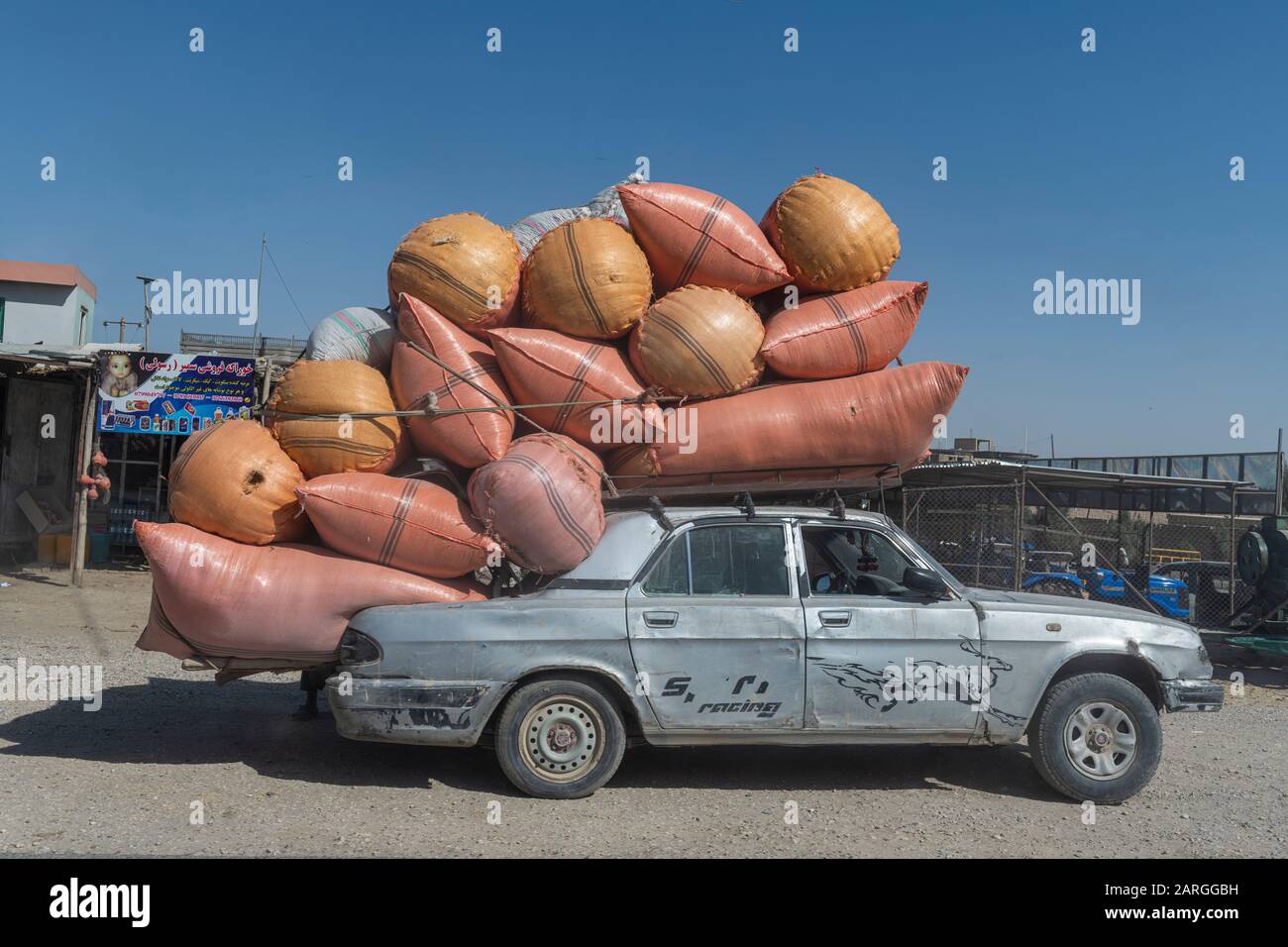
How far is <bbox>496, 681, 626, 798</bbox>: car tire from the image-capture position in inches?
196

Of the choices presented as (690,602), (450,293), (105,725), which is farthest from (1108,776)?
(105,725)

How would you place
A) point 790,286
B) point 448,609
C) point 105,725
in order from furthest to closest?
1. point 105,725
2. point 790,286
3. point 448,609

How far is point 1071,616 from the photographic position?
17.1 ft

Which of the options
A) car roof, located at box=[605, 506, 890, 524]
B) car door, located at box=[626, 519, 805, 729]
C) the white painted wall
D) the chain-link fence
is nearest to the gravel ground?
car door, located at box=[626, 519, 805, 729]

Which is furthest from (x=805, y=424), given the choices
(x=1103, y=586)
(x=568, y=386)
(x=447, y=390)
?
(x=1103, y=586)

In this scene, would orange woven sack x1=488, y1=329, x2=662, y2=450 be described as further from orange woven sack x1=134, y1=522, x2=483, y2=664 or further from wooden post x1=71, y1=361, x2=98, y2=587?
wooden post x1=71, y1=361, x2=98, y2=587

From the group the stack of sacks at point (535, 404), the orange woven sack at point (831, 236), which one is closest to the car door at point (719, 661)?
the stack of sacks at point (535, 404)

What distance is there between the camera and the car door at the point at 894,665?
5.02 metres

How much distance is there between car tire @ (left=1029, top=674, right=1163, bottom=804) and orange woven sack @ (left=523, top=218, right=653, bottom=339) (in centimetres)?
318

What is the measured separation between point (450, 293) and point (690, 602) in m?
2.22

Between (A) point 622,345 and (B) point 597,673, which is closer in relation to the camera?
(B) point 597,673

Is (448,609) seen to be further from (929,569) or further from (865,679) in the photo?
(929,569)

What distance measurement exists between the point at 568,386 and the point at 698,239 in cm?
122

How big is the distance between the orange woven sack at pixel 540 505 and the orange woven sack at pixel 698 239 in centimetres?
146
